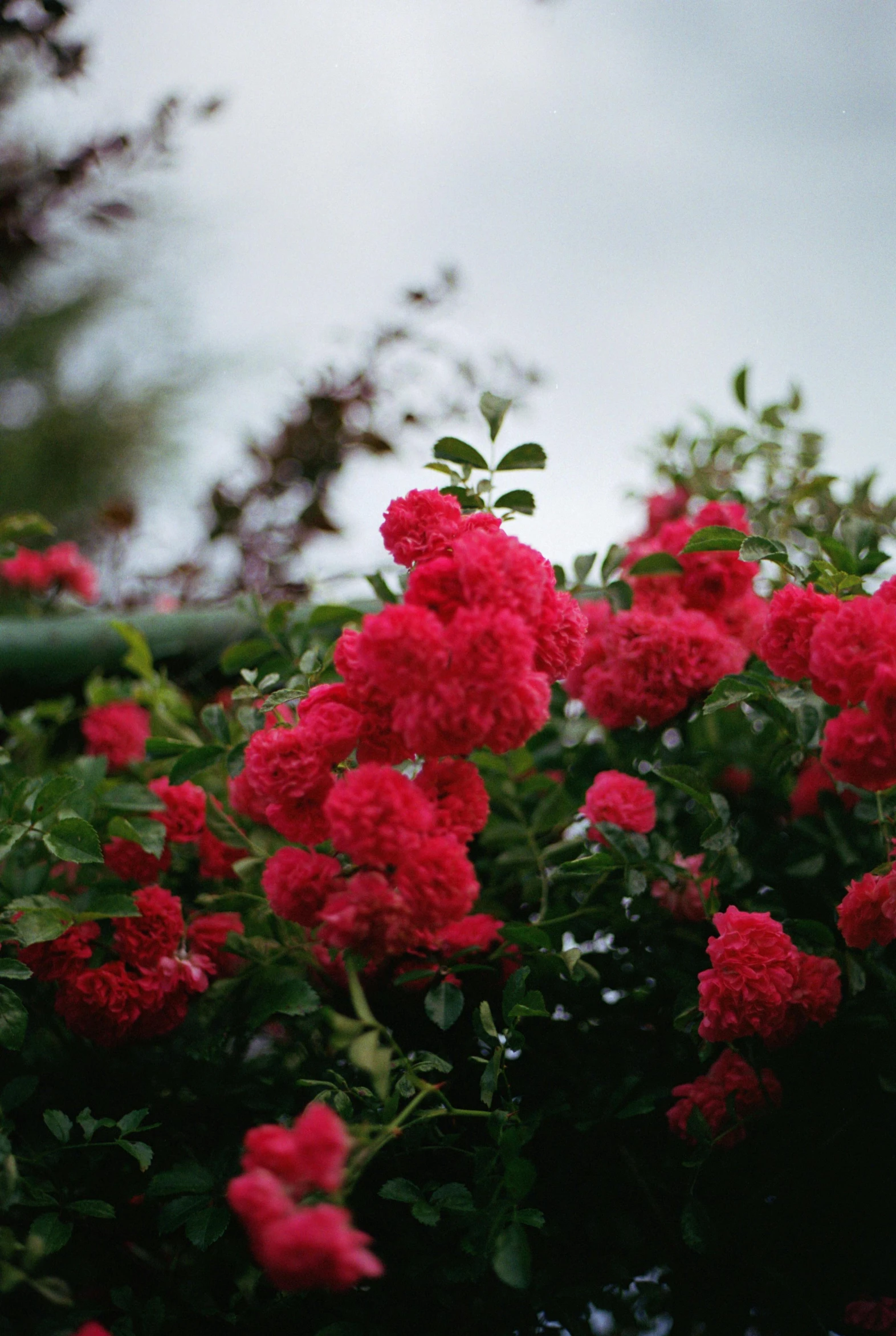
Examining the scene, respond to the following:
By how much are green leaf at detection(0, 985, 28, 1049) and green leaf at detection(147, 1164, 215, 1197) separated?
113mm

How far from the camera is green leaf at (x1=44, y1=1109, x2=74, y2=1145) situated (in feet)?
1.69

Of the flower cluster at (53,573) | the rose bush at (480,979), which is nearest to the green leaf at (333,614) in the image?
the rose bush at (480,979)

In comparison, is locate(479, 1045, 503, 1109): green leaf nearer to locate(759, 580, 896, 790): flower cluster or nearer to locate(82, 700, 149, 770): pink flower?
locate(759, 580, 896, 790): flower cluster

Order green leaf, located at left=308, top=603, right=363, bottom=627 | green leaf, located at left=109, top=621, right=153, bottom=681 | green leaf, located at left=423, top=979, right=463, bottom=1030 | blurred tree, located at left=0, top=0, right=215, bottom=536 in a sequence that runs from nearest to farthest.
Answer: green leaf, located at left=423, top=979, right=463, bottom=1030 → green leaf, located at left=308, top=603, right=363, bottom=627 → green leaf, located at left=109, top=621, right=153, bottom=681 → blurred tree, located at left=0, top=0, right=215, bottom=536

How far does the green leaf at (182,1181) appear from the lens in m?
0.52

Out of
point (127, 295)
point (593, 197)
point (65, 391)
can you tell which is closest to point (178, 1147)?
point (593, 197)

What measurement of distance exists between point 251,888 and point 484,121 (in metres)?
0.95

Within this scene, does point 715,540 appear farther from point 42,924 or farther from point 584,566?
point 42,924

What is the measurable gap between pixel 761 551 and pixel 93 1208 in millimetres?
542

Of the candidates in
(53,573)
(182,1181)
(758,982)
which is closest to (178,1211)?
(182,1181)

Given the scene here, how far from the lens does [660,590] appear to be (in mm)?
769

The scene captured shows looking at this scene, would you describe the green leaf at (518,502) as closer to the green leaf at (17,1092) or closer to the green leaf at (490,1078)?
the green leaf at (490,1078)

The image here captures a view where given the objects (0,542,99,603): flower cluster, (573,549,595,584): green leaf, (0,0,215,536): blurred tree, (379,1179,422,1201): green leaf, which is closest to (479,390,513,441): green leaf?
(573,549,595,584): green leaf

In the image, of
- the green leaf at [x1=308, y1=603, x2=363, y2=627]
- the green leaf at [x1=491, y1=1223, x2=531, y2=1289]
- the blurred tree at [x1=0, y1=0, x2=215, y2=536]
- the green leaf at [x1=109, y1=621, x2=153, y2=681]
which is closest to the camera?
the green leaf at [x1=491, y1=1223, x2=531, y2=1289]
